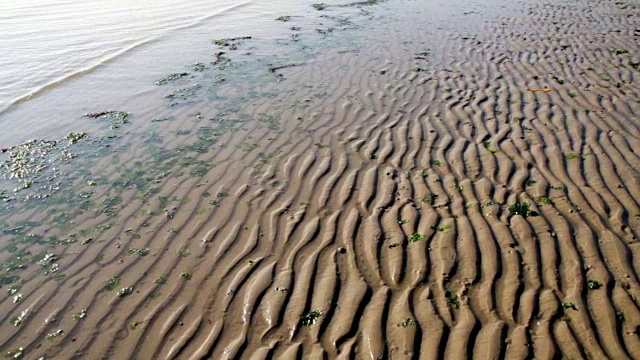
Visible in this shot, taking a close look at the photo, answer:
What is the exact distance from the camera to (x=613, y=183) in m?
6.39

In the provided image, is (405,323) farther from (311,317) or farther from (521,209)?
(521,209)

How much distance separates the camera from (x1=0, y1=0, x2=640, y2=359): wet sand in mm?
4438

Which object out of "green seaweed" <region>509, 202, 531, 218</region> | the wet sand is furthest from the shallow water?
"green seaweed" <region>509, 202, 531, 218</region>

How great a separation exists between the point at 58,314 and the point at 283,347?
2.43 metres

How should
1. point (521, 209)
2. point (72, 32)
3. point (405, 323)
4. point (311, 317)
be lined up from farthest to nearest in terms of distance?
point (72, 32)
point (521, 209)
point (311, 317)
point (405, 323)

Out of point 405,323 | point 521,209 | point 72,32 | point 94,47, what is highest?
point 72,32

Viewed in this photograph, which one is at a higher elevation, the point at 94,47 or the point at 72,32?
the point at 72,32

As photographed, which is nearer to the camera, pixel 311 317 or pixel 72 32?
pixel 311 317

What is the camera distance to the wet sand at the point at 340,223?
4.44 metres

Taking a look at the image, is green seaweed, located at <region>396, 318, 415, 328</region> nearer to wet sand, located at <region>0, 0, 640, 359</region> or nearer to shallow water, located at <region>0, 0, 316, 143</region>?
wet sand, located at <region>0, 0, 640, 359</region>

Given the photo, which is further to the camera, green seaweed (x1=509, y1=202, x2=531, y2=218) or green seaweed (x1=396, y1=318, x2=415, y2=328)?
green seaweed (x1=509, y1=202, x2=531, y2=218)

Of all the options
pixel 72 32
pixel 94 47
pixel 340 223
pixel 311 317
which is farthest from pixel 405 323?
pixel 72 32

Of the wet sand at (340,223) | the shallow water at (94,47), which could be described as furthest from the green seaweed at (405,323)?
the shallow water at (94,47)

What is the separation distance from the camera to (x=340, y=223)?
5.94m
